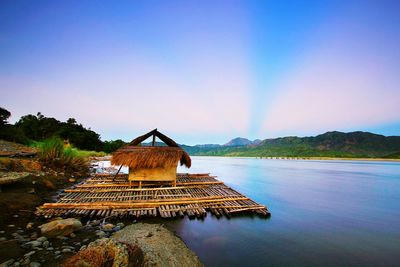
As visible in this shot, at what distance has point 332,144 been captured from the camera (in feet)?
542

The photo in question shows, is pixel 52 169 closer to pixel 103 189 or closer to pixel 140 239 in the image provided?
pixel 103 189

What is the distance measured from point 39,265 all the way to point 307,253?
7363mm

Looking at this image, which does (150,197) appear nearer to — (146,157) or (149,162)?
(149,162)

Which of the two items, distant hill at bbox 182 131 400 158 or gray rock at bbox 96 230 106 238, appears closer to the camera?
gray rock at bbox 96 230 106 238

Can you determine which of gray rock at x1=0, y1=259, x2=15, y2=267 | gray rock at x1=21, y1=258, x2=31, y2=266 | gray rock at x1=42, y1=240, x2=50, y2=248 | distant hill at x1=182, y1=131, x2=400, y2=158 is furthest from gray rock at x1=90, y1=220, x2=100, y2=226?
distant hill at x1=182, y1=131, x2=400, y2=158

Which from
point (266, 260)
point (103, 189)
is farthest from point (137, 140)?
point (266, 260)

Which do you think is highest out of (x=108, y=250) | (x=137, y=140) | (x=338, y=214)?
(x=137, y=140)

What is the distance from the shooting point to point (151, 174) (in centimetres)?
1184

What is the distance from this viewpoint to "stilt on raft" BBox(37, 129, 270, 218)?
8352 mm

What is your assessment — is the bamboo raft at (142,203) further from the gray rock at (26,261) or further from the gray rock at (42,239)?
the gray rock at (26,261)

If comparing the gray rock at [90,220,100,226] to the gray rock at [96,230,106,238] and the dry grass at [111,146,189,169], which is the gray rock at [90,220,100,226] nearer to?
the gray rock at [96,230,106,238]

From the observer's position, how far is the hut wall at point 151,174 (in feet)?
38.7

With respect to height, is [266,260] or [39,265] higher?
[39,265]

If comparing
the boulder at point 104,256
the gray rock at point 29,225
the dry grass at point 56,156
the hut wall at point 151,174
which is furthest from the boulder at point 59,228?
the dry grass at point 56,156
